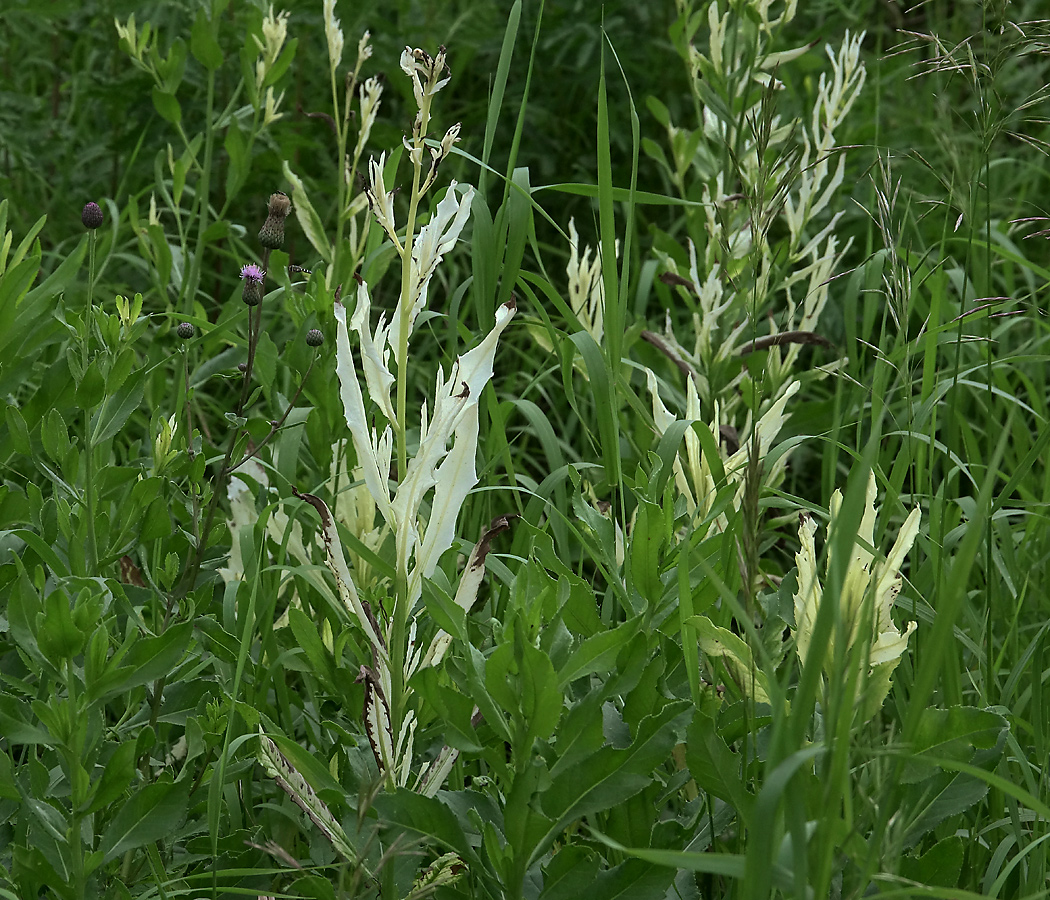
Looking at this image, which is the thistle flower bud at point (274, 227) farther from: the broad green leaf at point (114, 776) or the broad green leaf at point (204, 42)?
the broad green leaf at point (204, 42)

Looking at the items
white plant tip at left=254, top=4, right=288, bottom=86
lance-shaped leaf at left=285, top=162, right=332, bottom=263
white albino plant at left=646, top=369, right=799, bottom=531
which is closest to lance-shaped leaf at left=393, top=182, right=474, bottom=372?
white albino plant at left=646, top=369, right=799, bottom=531

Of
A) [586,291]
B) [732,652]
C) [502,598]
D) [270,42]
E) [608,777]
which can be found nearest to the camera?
[608,777]

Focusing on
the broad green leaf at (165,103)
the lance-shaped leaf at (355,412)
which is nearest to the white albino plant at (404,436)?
the lance-shaped leaf at (355,412)

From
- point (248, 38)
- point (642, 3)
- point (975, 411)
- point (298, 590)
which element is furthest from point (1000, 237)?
point (298, 590)

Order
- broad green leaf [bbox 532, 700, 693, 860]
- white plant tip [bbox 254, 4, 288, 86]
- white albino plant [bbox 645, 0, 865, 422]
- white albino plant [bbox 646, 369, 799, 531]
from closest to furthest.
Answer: broad green leaf [bbox 532, 700, 693, 860] → white albino plant [bbox 646, 369, 799, 531] → white albino plant [bbox 645, 0, 865, 422] → white plant tip [bbox 254, 4, 288, 86]

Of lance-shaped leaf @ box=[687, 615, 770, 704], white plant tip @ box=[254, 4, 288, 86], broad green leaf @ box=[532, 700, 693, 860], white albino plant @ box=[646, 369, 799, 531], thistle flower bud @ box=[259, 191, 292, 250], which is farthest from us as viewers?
white plant tip @ box=[254, 4, 288, 86]

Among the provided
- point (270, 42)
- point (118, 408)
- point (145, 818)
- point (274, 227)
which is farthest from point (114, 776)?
point (270, 42)

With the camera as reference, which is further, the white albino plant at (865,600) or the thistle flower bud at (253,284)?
the thistle flower bud at (253,284)

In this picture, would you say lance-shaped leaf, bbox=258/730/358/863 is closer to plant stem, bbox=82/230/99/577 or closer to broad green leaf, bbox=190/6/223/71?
plant stem, bbox=82/230/99/577

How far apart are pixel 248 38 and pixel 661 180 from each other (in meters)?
1.82

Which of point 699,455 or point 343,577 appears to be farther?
point 699,455

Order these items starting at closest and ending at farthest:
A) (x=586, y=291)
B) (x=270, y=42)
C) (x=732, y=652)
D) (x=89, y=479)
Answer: (x=732, y=652) → (x=89, y=479) → (x=586, y=291) → (x=270, y=42)

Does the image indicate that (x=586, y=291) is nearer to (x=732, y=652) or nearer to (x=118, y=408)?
(x=118, y=408)

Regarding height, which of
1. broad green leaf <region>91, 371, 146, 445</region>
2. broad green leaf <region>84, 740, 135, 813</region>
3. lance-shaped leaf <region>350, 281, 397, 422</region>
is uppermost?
lance-shaped leaf <region>350, 281, 397, 422</region>
